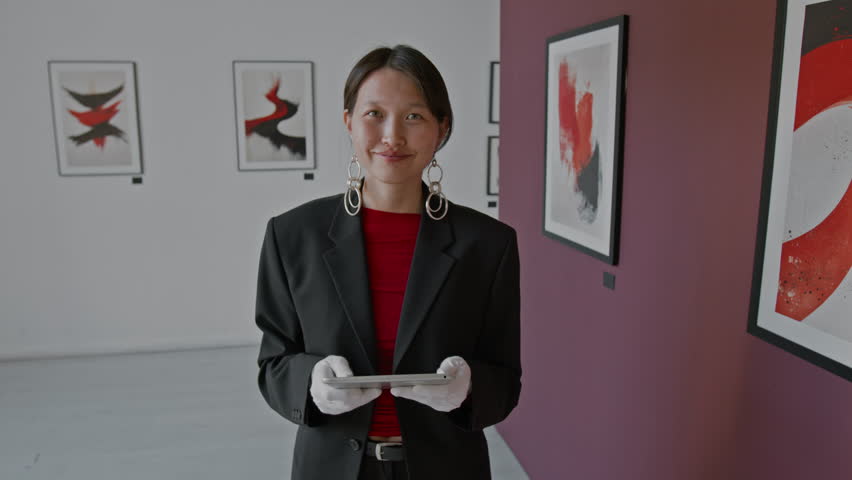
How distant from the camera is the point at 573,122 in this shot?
2758 millimetres

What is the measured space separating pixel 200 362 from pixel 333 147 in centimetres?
211

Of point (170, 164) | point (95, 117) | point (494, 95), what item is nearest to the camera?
point (95, 117)

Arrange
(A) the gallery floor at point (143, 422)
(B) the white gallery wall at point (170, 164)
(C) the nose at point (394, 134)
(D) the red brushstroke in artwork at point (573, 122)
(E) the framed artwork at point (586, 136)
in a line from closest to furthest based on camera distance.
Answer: (C) the nose at point (394, 134), (E) the framed artwork at point (586, 136), (D) the red brushstroke in artwork at point (573, 122), (A) the gallery floor at point (143, 422), (B) the white gallery wall at point (170, 164)

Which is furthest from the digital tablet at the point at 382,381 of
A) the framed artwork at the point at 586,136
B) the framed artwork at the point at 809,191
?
the framed artwork at the point at 586,136

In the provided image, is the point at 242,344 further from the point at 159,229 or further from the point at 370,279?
the point at 370,279

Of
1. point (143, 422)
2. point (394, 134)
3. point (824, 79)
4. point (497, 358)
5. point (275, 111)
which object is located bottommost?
point (143, 422)

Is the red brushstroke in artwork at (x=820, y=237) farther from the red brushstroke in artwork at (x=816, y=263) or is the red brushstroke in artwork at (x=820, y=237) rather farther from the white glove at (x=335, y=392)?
the white glove at (x=335, y=392)

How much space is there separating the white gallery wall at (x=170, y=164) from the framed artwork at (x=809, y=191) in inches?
172

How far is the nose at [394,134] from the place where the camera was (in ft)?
4.66

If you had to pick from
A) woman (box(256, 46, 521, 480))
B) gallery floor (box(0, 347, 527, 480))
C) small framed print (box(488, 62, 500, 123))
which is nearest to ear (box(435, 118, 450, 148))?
woman (box(256, 46, 521, 480))

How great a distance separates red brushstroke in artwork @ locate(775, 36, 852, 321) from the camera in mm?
1426

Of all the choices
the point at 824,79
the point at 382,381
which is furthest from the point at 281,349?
the point at 824,79

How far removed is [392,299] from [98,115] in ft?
15.6

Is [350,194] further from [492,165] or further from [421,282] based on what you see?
[492,165]
